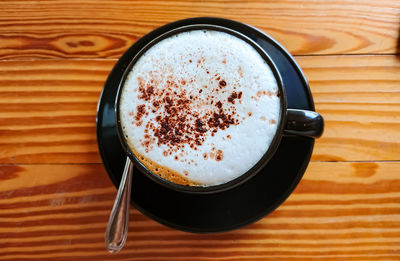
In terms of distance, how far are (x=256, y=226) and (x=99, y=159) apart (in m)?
0.46

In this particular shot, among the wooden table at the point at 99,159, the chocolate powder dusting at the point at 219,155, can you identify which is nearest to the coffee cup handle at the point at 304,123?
the chocolate powder dusting at the point at 219,155

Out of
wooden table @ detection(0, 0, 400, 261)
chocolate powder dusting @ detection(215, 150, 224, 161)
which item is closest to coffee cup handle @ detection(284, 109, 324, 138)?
chocolate powder dusting @ detection(215, 150, 224, 161)

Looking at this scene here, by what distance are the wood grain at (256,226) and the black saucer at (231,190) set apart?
11cm

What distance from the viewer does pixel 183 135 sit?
640mm

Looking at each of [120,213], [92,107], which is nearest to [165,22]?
[92,107]

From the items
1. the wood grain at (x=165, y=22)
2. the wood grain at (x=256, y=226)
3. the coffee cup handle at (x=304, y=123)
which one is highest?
the wood grain at (x=165, y=22)

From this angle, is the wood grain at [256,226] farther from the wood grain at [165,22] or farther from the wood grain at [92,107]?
the wood grain at [165,22]

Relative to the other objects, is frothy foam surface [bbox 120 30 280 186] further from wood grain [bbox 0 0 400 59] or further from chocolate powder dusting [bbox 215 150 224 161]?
wood grain [bbox 0 0 400 59]

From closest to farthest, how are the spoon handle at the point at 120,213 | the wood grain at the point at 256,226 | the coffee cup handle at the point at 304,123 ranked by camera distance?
the coffee cup handle at the point at 304,123 < the spoon handle at the point at 120,213 < the wood grain at the point at 256,226

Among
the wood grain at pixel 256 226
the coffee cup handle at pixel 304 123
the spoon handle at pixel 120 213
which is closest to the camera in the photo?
the coffee cup handle at pixel 304 123

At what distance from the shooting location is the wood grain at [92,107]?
0.86 meters

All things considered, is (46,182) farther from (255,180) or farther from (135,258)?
(255,180)

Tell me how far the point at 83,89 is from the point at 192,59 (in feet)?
1.33

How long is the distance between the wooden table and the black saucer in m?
0.11
